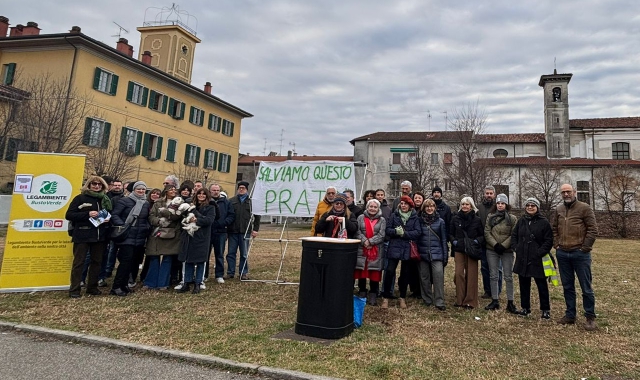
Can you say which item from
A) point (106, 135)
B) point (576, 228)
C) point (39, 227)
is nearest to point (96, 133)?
point (106, 135)

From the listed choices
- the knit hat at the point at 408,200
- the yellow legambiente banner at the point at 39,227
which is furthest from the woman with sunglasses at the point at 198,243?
the knit hat at the point at 408,200

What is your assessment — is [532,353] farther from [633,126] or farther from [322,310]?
[633,126]

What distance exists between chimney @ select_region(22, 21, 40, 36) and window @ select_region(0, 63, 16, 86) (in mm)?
3516

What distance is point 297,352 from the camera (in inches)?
167

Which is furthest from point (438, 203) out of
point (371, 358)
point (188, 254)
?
point (188, 254)

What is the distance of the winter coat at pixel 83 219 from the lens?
6.45 meters

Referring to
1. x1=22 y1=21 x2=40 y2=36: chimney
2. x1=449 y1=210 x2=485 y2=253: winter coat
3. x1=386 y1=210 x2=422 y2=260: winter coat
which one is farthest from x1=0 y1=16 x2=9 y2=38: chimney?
x1=449 y1=210 x2=485 y2=253: winter coat

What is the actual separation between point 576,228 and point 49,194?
9370 mm

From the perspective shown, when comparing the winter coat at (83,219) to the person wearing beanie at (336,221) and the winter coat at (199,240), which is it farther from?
the person wearing beanie at (336,221)

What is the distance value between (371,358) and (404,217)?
125 inches

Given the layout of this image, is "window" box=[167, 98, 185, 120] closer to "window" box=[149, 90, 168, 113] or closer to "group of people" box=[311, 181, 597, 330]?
"window" box=[149, 90, 168, 113]

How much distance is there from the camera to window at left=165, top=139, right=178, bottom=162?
3241 centimetres

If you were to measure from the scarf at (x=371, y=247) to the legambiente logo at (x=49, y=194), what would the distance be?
19.2ft

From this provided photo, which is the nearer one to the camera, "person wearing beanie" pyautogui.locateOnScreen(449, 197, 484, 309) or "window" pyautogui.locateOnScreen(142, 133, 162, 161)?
"person wearing beanie" pyautogui.locateOnScreen(449, 197, 484, 309)
